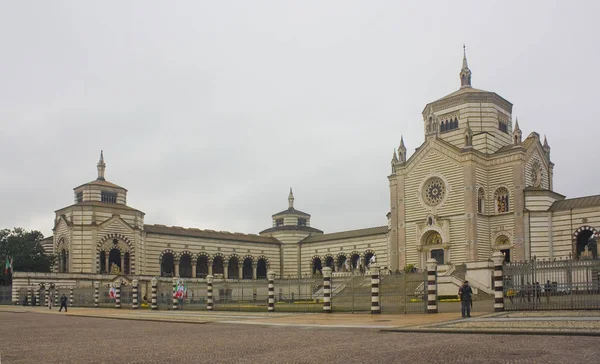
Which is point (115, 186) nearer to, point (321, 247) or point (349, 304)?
point (321, 247)

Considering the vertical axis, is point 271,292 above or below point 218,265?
below

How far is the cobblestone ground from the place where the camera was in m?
11.4

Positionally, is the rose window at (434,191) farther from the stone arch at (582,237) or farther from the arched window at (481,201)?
the stone arch at (582,237)

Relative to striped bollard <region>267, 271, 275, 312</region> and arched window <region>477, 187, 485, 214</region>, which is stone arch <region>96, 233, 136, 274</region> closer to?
striped bollard <region>267, 271, 275, 312</region>

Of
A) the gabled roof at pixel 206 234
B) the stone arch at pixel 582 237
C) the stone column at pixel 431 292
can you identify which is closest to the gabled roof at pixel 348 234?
the gabled roof at pixel 206 234

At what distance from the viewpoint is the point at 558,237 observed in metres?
50.6

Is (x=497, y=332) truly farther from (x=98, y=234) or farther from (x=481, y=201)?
(x=98, y=234)

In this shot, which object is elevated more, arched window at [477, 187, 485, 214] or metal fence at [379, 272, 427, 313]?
arched window at [477, 187, 485, 214]

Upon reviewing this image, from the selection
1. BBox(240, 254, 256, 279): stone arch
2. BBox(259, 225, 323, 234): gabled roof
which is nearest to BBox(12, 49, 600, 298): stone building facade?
BBox(240, 254, 256, 279): stone arch

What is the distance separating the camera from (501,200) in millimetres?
54344

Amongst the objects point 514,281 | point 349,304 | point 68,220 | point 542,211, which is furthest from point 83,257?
point 514,281

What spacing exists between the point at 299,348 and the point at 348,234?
6086 centimetres

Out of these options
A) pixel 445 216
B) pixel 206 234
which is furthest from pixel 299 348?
pixel 206 234

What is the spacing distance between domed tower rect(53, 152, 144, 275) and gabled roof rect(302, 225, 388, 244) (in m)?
21.6
